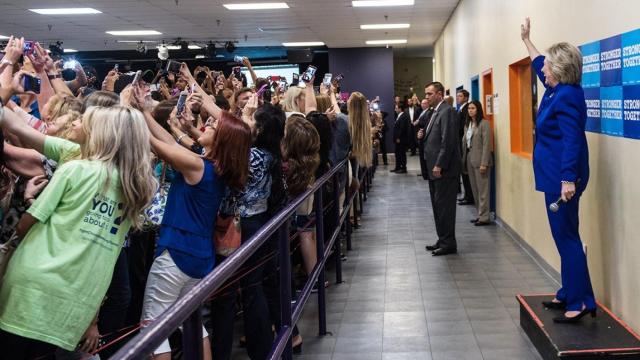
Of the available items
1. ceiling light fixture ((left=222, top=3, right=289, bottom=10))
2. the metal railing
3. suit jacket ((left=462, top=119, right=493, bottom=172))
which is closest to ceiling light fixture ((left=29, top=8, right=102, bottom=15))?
ceiling light fixture ((left=222, top=3, right=289, bottom=10))

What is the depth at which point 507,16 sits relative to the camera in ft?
21.3

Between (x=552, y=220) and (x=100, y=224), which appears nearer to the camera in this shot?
(x=100, y=224)

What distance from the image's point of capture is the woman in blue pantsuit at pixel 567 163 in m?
3.30

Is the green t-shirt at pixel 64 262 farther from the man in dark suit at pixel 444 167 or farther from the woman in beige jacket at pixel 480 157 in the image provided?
the woman in beige jacket at pixel 480 157

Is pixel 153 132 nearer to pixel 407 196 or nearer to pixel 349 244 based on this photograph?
pixel 349 244

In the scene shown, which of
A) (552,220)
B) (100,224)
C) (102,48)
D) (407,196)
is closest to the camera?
(100,224)

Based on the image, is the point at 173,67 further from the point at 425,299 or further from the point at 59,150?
the point at 425,299

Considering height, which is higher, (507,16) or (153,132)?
(507,16)

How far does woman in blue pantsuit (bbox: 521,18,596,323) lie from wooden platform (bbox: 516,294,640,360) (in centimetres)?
8

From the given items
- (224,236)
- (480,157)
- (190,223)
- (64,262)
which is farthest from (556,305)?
(480,157)

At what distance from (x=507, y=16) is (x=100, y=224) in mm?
5499

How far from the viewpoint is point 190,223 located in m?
2.58

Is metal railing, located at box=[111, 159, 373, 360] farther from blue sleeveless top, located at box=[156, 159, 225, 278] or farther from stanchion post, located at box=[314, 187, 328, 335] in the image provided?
blue sleeveless top, located at box=[156, 159, 225, 278]

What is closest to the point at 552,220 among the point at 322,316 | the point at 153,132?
the point at 322,316
